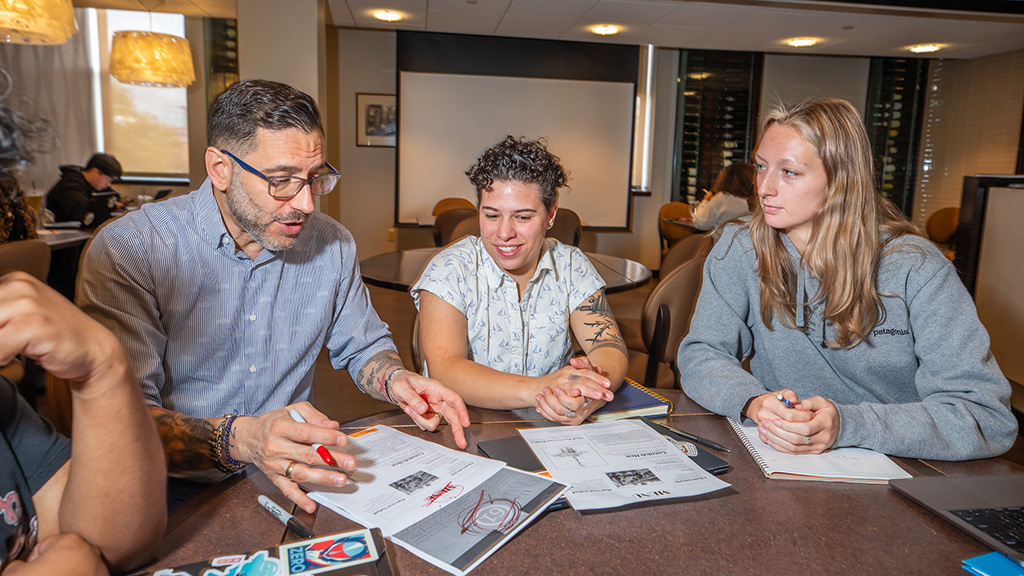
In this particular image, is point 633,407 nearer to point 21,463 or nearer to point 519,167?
point 519,167

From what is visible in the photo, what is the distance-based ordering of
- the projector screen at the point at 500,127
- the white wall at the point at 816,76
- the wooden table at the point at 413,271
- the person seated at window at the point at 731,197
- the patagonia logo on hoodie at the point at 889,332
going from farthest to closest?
the white wall at the point at 816,76
the projector screen at the point at 500,127
the person seated at window at the point at 731,197
the wooden table at the point at 413,271
the patagonia logo on hoodie at the point at 889,332

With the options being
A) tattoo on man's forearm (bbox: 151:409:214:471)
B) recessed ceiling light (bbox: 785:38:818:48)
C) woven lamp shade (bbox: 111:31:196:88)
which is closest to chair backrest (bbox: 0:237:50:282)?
tattoo on man's forearm (bbox: 151:409:214:471)

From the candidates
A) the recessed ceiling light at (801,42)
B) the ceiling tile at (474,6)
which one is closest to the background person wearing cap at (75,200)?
the ceiling tile at (474,6)

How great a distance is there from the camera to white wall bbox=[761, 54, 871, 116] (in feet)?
26.5

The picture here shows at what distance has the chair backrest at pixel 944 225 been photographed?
6.62 m

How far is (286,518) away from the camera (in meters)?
0.92

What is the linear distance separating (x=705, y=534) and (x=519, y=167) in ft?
3.63

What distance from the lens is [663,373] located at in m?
2.73

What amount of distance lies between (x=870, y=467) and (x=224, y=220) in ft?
4.71

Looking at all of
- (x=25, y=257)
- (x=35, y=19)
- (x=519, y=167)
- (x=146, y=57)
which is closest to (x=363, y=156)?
(x=146, y=57)

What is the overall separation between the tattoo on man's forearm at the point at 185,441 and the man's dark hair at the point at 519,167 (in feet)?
3.11

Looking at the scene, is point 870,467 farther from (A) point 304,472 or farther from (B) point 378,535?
(A) point 304,472

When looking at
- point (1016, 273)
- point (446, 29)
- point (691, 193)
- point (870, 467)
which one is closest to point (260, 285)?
point (870, 467)

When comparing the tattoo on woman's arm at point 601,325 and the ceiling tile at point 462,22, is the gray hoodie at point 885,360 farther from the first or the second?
the ceiling tile at point 462,22
